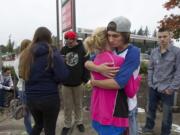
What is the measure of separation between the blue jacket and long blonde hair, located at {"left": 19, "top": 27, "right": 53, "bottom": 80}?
41 mm

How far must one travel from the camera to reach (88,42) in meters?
3.61

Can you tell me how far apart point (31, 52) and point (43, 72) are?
302 mm

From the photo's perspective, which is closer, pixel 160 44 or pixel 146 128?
pixel 160 44

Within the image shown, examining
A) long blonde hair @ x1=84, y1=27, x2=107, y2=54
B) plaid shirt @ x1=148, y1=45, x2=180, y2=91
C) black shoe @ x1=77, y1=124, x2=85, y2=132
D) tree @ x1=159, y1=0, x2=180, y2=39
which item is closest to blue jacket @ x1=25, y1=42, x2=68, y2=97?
long blonde hair @ x1=84, y1=27, x2=107, y2=54

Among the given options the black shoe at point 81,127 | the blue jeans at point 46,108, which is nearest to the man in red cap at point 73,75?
the black shoe at point 81,127

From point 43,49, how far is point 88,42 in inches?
58.5

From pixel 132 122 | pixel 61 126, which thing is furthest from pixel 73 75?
pixel 132 122

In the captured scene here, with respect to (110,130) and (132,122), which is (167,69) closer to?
(132,122)

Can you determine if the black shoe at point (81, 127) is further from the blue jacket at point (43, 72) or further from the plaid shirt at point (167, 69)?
the blue jacket at point (43, 72)

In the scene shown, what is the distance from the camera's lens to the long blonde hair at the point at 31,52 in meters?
5.02

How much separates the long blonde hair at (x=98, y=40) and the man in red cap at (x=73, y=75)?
2.90m

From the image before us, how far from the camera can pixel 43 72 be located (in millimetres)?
4980

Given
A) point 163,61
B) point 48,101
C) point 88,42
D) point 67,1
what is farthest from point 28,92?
point 67,1

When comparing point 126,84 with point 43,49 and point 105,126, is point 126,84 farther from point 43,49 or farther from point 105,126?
point 43,49
